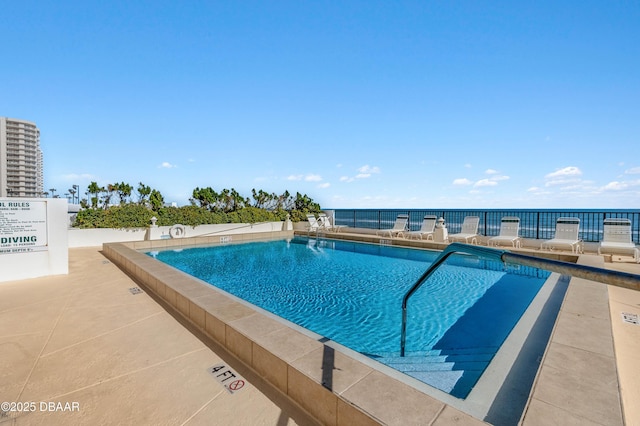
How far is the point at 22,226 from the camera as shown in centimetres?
543

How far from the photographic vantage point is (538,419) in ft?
4.87

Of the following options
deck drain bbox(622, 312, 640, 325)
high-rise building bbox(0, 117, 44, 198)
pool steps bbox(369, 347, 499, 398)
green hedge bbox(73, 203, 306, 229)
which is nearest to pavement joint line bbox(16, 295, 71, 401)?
pool steps bbox(369, 347, 499, 398)

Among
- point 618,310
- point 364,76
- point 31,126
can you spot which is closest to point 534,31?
point 364,76

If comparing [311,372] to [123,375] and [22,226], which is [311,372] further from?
[22,226]

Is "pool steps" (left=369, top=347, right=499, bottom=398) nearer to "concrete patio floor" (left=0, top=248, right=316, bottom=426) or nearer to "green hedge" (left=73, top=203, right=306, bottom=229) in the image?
"concrete patio floor" (left=0, top=248, right=316, bottom=426)

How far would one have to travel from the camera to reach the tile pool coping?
1527 mm

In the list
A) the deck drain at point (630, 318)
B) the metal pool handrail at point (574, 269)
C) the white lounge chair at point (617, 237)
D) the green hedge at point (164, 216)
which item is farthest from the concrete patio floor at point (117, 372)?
the white lounge chair at point (617, 237)

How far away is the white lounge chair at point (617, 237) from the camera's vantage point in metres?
6.70

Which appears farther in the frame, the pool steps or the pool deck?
the pool steps

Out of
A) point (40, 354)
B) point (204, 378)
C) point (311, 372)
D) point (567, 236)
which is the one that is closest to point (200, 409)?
point (204, 378)

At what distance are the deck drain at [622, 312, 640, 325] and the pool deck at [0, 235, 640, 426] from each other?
0.06 m

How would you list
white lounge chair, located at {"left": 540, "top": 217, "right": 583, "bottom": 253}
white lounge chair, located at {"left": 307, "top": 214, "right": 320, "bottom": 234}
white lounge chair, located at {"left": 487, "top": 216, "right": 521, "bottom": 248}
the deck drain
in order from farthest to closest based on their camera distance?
white lounge chair, located at {"left": 307, "top": 214, "right": 320, "bottom": 234}, white lounge chair, located at {"left": 487, "top": 216, "right": 521, "bottom": 248}, white lounge chair, located at {"left": 540, "top": 217, "right": 583, "bottom": 253}, the deck drain

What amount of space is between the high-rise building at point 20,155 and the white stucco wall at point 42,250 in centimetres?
8551

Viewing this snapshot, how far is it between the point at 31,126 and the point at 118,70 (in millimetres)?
94941
